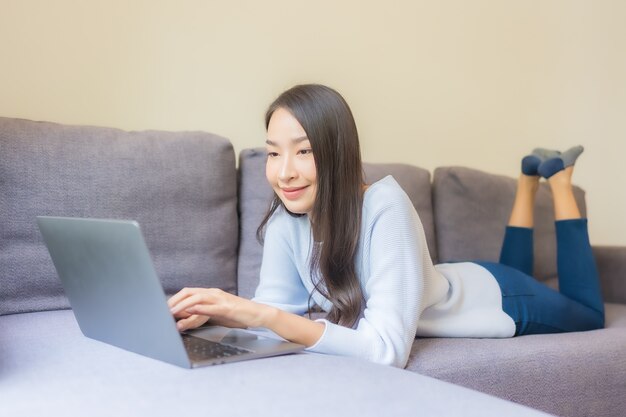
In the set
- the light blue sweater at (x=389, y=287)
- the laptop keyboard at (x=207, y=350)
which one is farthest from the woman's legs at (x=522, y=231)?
the laptop keyboard at (x=207, y=350)

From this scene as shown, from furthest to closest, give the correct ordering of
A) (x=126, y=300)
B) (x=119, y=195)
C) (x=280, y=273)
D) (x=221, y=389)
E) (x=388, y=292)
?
(x=119, y=195) → (x=280, y=273) → (x=388, y=292) → (x=126, y=300) → (x=221, y=389)

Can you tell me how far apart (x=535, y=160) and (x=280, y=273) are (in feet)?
3.32

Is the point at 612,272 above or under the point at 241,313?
under

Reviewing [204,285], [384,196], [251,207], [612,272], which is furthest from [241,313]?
[612,272]

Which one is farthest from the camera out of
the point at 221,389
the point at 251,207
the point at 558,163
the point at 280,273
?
the point at 558,163

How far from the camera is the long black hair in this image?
1330 mm

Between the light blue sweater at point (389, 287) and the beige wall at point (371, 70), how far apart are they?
705 millimetres

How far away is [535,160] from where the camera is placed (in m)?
2.14

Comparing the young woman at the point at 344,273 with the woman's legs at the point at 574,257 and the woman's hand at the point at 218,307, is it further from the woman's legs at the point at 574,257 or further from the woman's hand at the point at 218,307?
the woman's legs at the point at 574,257

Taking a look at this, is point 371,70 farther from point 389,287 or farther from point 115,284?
point 115,284

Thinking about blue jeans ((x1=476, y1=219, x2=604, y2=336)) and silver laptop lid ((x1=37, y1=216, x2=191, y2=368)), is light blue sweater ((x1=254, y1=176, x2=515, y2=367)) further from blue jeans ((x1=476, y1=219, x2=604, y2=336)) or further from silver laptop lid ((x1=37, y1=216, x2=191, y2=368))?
silver laptop lid ((x1=37, y1=216, x2=191, y2=368))

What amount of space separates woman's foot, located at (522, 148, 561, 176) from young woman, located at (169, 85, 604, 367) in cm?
51

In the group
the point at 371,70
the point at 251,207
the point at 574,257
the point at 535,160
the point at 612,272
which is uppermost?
the point at 371,70

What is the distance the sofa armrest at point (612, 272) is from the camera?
2307 millimetres
